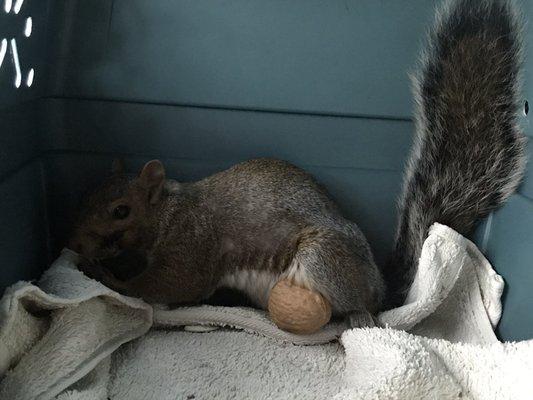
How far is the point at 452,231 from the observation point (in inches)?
55.6

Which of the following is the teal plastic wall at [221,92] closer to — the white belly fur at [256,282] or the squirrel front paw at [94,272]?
the squirrel front paw at [94,272]

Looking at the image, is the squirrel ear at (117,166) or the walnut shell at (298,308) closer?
the walnut shell at (298,308)

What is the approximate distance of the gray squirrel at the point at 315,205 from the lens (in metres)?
1.35

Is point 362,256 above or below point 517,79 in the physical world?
below

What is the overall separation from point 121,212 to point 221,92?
386 mm

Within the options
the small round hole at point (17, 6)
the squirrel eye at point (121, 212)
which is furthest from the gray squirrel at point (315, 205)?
the small round hole at point (17, 6)

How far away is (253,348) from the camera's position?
1.31 m

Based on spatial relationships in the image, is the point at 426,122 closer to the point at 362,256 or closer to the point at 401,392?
the point at 362,256

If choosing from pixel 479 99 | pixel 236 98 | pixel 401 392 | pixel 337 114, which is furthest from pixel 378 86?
pixel 401 392

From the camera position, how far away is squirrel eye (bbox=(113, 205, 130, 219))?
1343 millimetres

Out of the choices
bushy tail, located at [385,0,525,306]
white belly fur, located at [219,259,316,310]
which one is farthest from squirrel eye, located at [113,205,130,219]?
bushy tail, located at [385,0,525,306]

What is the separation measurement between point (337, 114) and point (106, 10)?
0.60m

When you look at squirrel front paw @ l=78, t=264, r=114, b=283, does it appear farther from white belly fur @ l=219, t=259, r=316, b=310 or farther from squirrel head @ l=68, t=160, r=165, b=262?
white belly fur @ l=219, t=259, r=316, b=310

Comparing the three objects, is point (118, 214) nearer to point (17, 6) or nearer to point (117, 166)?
point (117, 166)
